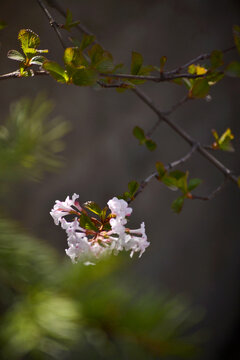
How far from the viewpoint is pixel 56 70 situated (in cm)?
27

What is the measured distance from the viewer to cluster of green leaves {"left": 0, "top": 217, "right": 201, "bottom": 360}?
1.44 ft

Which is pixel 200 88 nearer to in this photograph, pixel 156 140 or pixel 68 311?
pixel 68 311

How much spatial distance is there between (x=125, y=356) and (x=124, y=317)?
74 millimetres

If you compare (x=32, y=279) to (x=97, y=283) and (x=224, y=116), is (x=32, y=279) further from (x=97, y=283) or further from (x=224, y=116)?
(x=224, y=116)

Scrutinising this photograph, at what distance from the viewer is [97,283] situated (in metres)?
0.52

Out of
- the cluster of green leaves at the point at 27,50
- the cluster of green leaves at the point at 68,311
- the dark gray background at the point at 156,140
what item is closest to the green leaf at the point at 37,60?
the cluster of green leaves at the point at 27,50

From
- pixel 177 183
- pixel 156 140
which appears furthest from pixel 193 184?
pixel 156 140

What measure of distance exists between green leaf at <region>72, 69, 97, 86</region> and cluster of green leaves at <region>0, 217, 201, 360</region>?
0.23 meters

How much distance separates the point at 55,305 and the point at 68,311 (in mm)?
16

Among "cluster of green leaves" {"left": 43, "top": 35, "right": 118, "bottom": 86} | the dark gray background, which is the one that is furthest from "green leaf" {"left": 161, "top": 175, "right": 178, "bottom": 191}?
the dark gray background

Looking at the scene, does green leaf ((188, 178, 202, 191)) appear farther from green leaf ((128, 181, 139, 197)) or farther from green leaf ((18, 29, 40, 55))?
green leaf ((18, 29, 40, 55))

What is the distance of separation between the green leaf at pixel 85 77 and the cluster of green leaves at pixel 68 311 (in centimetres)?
23

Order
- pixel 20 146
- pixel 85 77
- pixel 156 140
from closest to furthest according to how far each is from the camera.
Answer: pixel 85 77
pixel 20 146
pixel 156 140

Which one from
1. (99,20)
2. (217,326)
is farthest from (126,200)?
(217,326)
